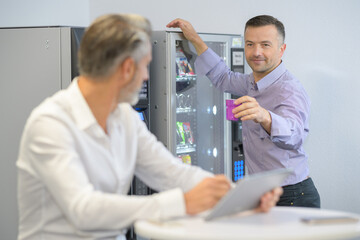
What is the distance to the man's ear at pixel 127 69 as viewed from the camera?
2014 mm

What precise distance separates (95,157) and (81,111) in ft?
0.55

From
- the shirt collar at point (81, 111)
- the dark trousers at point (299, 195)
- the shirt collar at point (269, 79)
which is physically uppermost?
the shirt collar at point (269, 79)

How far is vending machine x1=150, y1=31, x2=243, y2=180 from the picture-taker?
3.85 meters

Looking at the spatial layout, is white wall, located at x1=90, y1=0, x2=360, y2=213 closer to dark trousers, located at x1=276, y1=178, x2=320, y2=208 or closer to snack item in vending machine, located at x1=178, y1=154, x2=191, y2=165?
snack item in vending machine, located at x1=178, y1=154, x2=191, y2=165

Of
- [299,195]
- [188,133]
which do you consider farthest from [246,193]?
[188,133]

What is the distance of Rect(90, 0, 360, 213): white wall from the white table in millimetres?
2602

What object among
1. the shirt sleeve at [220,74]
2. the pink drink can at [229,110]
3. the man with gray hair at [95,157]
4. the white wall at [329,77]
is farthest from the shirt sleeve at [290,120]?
the white wall at [329,77]

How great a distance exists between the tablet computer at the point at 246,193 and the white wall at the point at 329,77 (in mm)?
2581

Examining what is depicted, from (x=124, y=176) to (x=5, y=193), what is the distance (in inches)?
72.7

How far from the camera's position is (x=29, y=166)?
6.50 ft

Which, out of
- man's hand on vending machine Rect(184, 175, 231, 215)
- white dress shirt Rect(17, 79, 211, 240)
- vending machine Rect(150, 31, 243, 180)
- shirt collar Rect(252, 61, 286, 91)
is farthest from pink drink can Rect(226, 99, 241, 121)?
man's hand on vending machine Rect(184, 175, 231, 215)

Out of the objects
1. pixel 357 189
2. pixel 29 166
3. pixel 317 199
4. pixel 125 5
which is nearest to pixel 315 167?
pixel 357 189

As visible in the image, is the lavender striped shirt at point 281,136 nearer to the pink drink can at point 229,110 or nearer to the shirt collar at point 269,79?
the shirt collar at point 269,79

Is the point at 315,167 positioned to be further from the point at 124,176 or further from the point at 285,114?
the point at 124,176
